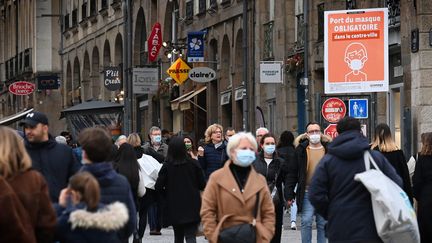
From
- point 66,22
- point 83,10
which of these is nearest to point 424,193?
point 83,10

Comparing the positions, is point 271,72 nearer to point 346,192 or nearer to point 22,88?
point 346,192

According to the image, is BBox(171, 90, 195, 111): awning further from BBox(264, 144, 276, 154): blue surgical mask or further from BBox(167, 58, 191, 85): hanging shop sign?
BBox(264, 144, 276, 154): blue surgical mask

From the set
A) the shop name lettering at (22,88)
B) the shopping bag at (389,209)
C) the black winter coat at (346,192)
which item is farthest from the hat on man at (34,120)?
the shop name lettering at (22,88)

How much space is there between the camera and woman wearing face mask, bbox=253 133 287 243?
16469 millimetres

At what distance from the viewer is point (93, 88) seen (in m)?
61.8

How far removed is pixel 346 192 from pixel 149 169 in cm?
878

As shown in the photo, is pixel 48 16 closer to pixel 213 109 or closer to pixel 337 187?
pixel 213 109

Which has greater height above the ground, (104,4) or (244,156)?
(104,4)

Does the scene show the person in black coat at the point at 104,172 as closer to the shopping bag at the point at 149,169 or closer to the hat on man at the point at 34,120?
the hat on man at the point at 34,120

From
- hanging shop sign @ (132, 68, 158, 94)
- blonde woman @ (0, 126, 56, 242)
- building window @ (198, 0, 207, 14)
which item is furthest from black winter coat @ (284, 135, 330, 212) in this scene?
building window @ (198, 0, 207, 14)

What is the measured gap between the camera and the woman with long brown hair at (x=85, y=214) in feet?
30.5

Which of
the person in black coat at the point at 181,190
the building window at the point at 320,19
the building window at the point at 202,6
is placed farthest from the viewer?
the building window at the point at 202,6

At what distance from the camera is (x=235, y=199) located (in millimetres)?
11398

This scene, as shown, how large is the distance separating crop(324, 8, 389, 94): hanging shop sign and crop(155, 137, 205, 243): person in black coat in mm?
6968
